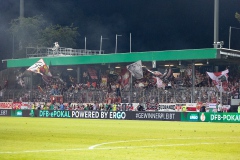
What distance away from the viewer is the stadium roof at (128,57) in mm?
64875

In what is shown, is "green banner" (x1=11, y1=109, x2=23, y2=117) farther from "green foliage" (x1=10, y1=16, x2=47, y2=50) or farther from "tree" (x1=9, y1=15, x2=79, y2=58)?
"green foliage" (x1=10, y1=16, x2=47, y2=50)

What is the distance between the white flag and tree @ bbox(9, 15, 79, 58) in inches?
1305

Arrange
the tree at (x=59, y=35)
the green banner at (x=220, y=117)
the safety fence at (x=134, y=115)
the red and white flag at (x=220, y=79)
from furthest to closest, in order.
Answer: the tree at (x=59, y=35) → the red and white flag at (x=220, y=79) → the safety fence at (x=134, y=115) → the green banner at (x=220, y=117)

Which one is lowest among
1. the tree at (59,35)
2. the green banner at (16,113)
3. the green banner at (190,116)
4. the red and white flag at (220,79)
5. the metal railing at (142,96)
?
the green banner at (16,113)

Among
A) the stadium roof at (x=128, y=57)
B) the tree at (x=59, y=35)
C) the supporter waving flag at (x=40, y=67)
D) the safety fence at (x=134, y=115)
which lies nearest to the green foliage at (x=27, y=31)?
the tree at (x=59, y=35)

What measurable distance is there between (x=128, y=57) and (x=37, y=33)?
109ft

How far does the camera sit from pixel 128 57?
A: 7200 cm

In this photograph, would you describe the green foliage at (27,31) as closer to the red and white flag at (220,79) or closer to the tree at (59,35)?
the tree at (59,35)

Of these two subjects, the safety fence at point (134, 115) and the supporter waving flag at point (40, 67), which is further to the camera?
the supporter waving flag at point (40, 67)

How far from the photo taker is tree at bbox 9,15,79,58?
9838 cm

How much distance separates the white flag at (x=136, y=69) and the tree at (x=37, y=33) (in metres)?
33.1

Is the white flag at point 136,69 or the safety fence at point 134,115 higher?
the white flag at point 136,69

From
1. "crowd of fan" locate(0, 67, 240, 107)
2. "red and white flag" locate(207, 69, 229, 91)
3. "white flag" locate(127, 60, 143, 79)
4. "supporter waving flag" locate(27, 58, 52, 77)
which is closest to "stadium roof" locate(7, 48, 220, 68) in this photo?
"white flag" locate(127, 60, 143, 79)

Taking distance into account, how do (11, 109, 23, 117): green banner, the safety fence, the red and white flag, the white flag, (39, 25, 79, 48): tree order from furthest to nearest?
(39, 25, 79, 48): tree
(11, 109, 23, 117): green banner
the white flag
the red and white flag
the safety fence
